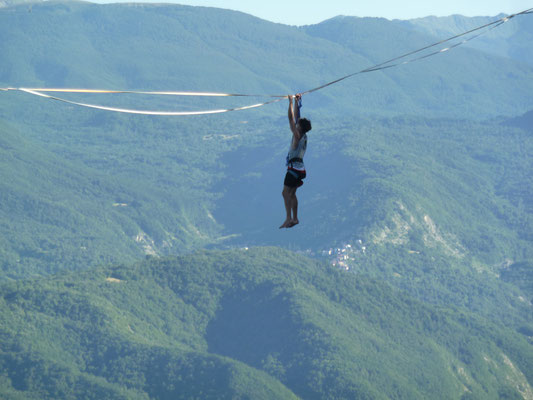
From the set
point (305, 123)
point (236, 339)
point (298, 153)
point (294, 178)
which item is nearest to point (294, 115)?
point (305, 123)

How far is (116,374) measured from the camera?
143750 millimetres

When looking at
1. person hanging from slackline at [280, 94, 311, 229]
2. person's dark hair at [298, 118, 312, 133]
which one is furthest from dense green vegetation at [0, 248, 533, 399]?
person's dark hair at [298, 118, 312, 133]

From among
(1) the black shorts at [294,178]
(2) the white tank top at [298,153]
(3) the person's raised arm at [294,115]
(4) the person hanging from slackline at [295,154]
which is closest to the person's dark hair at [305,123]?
(4) the person hanging from slackline at [295,154]

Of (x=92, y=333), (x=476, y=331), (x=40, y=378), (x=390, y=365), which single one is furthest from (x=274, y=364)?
(x=476, y=331)

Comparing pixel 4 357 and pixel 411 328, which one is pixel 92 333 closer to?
pixel 4 357

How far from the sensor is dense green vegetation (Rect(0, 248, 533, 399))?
14062 centimetres

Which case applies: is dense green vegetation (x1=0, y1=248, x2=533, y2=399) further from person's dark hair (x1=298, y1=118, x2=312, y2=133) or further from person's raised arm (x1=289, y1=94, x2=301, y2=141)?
person's dark hair (x1=298, y1=118, x2=312, y2=133)

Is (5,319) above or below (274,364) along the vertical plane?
above

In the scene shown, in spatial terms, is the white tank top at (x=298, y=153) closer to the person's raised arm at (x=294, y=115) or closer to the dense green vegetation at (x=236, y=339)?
the person's raised arm at (x=294, y=115)

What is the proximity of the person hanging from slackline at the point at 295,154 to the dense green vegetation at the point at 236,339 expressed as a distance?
11227 cm

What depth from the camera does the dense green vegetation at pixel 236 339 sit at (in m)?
141

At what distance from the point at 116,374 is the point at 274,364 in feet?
99.4

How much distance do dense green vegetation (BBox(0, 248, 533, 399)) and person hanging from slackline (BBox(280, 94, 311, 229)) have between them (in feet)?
368

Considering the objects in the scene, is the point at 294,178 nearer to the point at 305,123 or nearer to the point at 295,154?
the point at 295,154
